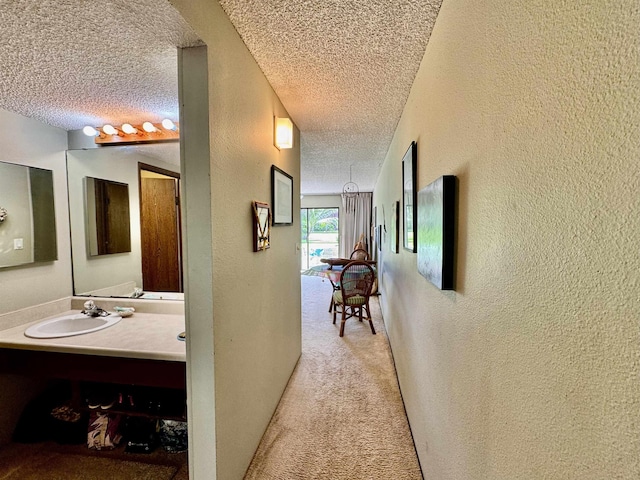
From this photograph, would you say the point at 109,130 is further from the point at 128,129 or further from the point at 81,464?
the point at 81,464

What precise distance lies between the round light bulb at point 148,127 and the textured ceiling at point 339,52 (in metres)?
0.96

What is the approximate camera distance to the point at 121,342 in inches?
59.2

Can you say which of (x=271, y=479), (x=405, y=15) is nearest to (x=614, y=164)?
(x=405, y=15)

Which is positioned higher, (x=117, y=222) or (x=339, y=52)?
(x=339, y=52)

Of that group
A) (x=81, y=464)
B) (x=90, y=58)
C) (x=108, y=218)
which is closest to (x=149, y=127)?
(x=90, y=58)

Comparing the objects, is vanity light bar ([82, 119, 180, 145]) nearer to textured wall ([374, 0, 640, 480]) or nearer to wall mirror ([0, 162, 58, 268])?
wall mirror ([0, 162, 58, 268])

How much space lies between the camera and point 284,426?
1.92 m

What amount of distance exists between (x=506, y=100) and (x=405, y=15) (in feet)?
2.88

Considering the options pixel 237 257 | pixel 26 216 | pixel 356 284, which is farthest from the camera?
pixel 356 284

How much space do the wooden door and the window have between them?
6392 millimetres

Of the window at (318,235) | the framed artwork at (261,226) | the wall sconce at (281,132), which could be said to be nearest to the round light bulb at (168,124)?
the wall sconce at (281,132)

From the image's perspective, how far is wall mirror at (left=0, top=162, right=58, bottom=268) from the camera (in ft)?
5.83

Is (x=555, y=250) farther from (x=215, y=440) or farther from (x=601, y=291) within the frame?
(x=215, y=440)

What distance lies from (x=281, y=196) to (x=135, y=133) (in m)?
1.18
